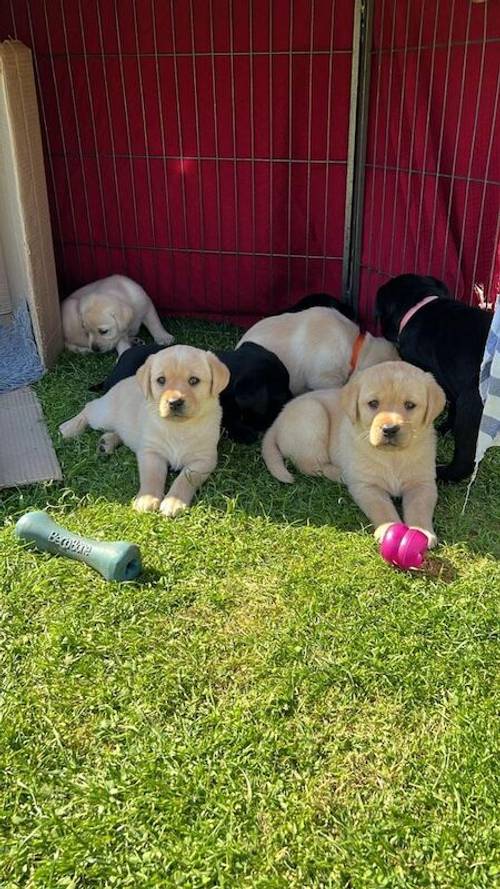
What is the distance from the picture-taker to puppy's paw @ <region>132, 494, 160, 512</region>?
313 cm

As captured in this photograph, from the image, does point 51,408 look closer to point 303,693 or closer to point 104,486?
point 104,486

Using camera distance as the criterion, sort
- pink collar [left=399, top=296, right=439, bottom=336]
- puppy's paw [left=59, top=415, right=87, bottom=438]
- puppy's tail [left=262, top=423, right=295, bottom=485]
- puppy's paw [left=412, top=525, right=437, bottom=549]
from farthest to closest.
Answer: pink collar [left=399, top=296, right=439, bottom=336] → puppy's paw [left=59, top=415, right=87, bottom=438] → puppy's tail [left=262, top=423, right=295, bottom=485] → puppy's paw [left=412, top=525, right=437, bottom=549]

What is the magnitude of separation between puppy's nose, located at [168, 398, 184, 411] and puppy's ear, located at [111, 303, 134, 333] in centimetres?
204

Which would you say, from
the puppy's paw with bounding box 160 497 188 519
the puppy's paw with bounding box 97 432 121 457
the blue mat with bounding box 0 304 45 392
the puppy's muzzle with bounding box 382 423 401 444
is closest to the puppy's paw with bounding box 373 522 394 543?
the puppy's muzzle with bounding box 382 423 401 444

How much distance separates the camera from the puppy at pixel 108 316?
16.4 ft

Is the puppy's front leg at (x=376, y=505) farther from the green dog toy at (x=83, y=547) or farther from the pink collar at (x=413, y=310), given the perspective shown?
the pink collar at (x=413, y=310)

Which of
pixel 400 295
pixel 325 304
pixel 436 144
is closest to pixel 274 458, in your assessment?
pixel 400 295

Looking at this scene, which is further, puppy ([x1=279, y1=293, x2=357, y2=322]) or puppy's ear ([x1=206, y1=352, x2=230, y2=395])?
puppy ([x1=279, y1=293, x2=357, y2=322])

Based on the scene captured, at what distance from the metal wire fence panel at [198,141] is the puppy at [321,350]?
1.14 m

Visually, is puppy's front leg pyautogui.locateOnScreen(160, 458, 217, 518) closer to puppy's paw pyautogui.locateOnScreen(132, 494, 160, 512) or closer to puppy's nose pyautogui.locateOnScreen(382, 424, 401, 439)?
puppy's paw pyautogui.locateOnScreen(132, 494, 160, 512)

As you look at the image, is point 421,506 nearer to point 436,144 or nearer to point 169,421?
point 169,421

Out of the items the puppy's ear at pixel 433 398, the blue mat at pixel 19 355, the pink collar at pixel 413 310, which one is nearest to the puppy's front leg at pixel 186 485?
the puppy's ear at pixel 433 398

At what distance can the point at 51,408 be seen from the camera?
418 cm

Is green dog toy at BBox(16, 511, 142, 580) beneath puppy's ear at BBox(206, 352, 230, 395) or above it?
beneath
